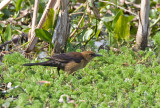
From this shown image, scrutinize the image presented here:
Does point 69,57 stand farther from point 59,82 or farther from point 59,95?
point 59,95

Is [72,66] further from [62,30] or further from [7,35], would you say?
[7,35]

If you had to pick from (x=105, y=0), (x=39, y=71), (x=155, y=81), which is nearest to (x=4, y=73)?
(x=39, y=71)

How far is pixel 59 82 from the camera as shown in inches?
233

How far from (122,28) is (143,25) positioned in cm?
49

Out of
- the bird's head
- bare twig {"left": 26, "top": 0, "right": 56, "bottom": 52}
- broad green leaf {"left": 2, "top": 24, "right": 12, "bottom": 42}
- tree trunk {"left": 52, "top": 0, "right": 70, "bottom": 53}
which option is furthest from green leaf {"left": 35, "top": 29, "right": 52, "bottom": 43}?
broad green leaf {"left": 2, "top": 24, "right": 12, "bottom": 42}

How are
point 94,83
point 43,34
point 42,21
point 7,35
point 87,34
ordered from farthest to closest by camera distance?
point 87,34, point 7,35, point 42,21, point 43,34, point 94,83

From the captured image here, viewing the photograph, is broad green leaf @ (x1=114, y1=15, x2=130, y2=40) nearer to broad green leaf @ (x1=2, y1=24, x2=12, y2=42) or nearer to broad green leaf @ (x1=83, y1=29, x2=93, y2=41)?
broad green leaf @ (x1=83, y1=29, x2=93, y2=41)

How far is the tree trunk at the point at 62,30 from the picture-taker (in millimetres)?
7262

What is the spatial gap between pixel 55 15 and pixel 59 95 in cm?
247

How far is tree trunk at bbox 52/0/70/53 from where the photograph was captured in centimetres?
726

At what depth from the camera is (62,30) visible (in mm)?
7363

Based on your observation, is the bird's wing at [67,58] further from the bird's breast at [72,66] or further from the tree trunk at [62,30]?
the tree trunk at [62,30]

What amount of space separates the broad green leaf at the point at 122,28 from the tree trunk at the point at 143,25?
0.31m

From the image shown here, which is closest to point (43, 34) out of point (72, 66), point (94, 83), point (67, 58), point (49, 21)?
point (49, 21)
